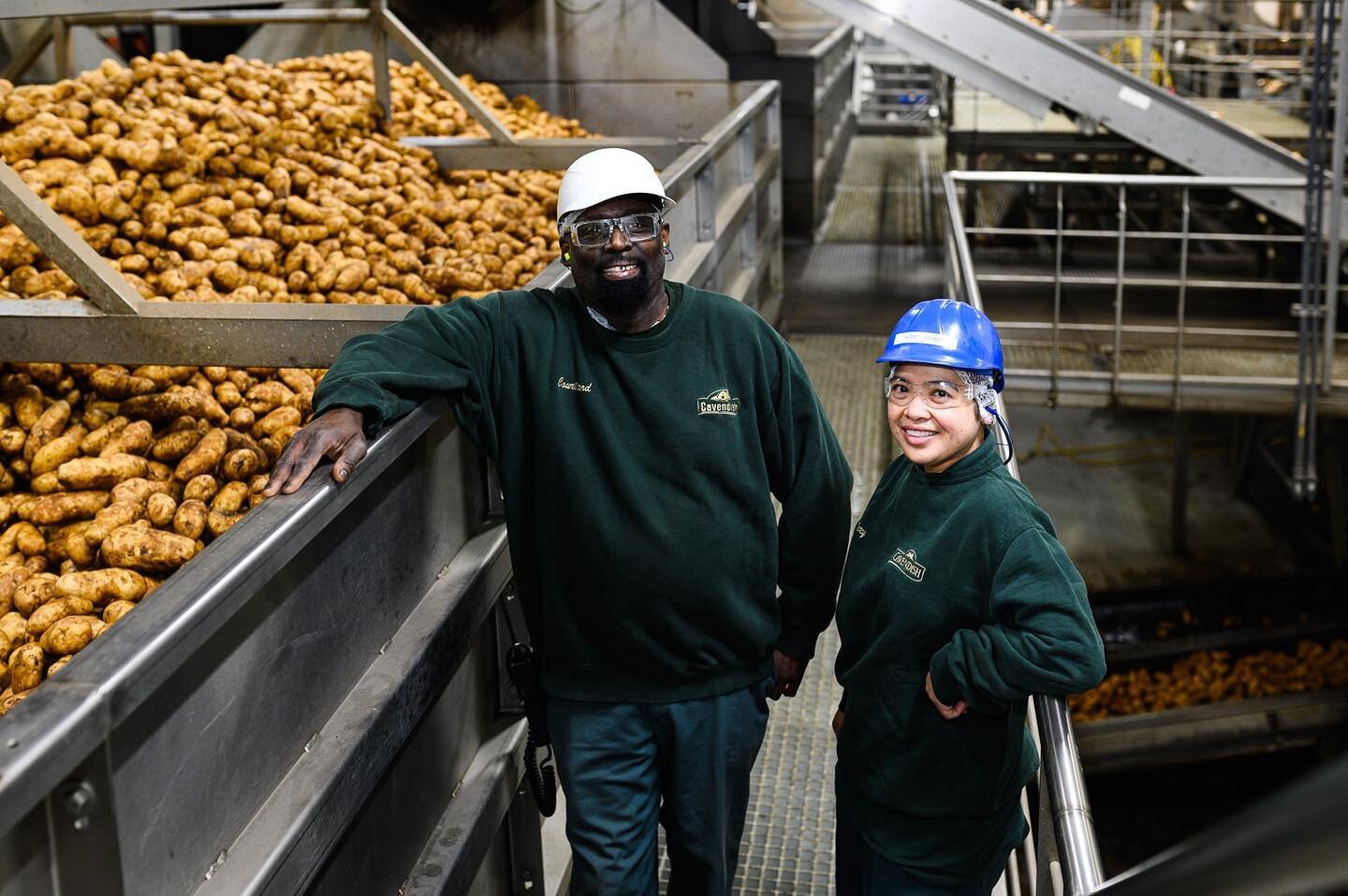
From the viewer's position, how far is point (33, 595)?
2.46 meters

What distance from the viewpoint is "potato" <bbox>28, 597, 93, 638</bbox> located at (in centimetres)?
238

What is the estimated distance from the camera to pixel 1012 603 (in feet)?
6.42

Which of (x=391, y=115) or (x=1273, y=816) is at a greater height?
(x=391, y=115)

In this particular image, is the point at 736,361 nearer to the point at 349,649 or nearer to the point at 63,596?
the point at 349,649

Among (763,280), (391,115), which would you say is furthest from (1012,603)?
(763,280)

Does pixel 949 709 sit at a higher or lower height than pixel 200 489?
lower

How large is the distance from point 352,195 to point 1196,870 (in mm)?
4196

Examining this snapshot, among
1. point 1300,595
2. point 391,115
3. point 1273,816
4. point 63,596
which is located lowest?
point 1300,595

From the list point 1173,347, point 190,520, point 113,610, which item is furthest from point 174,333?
point 1173,347

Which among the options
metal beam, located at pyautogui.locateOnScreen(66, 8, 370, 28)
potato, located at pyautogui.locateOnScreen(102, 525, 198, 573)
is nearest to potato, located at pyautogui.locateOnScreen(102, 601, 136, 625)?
potato, located at pyautogui.locateOnScreen(102, 525, 198, 573)

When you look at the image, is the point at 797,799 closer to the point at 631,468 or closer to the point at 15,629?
the point at 631,468

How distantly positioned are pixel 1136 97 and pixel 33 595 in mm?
6491

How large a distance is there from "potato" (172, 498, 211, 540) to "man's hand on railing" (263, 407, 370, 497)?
85cm

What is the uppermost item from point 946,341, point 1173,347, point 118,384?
point 946,341
